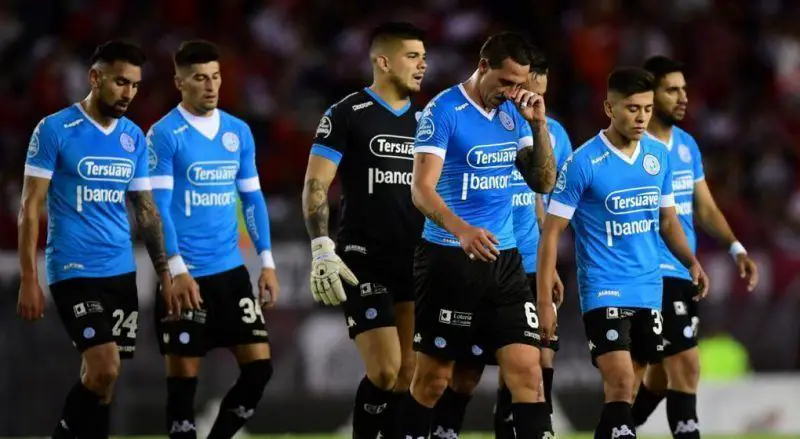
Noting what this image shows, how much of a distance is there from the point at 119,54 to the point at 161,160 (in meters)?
0.76

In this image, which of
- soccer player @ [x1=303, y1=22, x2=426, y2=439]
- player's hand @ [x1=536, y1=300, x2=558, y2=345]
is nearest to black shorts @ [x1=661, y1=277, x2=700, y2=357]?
soccer player @ [x1=303, y1=22, x2=426, y2=439]

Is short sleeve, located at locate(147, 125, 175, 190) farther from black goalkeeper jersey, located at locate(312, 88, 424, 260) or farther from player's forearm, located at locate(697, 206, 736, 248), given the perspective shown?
player's forearm, located at locate(697, 206, 736, 248)

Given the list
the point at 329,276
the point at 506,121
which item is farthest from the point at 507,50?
the point at 329,276

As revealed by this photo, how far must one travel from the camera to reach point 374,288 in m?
9.21

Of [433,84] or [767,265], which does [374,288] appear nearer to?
[767,265]

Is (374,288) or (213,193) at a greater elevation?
(213,193)

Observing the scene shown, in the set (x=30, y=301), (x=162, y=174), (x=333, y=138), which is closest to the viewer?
(x=30, y=301)

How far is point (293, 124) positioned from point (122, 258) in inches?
307

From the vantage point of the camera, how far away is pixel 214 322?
9680mm

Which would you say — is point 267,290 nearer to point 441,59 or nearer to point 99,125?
point 99,125

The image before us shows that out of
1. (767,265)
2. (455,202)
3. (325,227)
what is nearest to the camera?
(455,202)

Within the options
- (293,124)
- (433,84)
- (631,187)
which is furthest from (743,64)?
(631,187)

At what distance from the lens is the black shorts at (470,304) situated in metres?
8.15

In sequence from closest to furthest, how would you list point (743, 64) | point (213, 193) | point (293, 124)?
point (213, 193)
point (293, 124)
point (743, 64)
